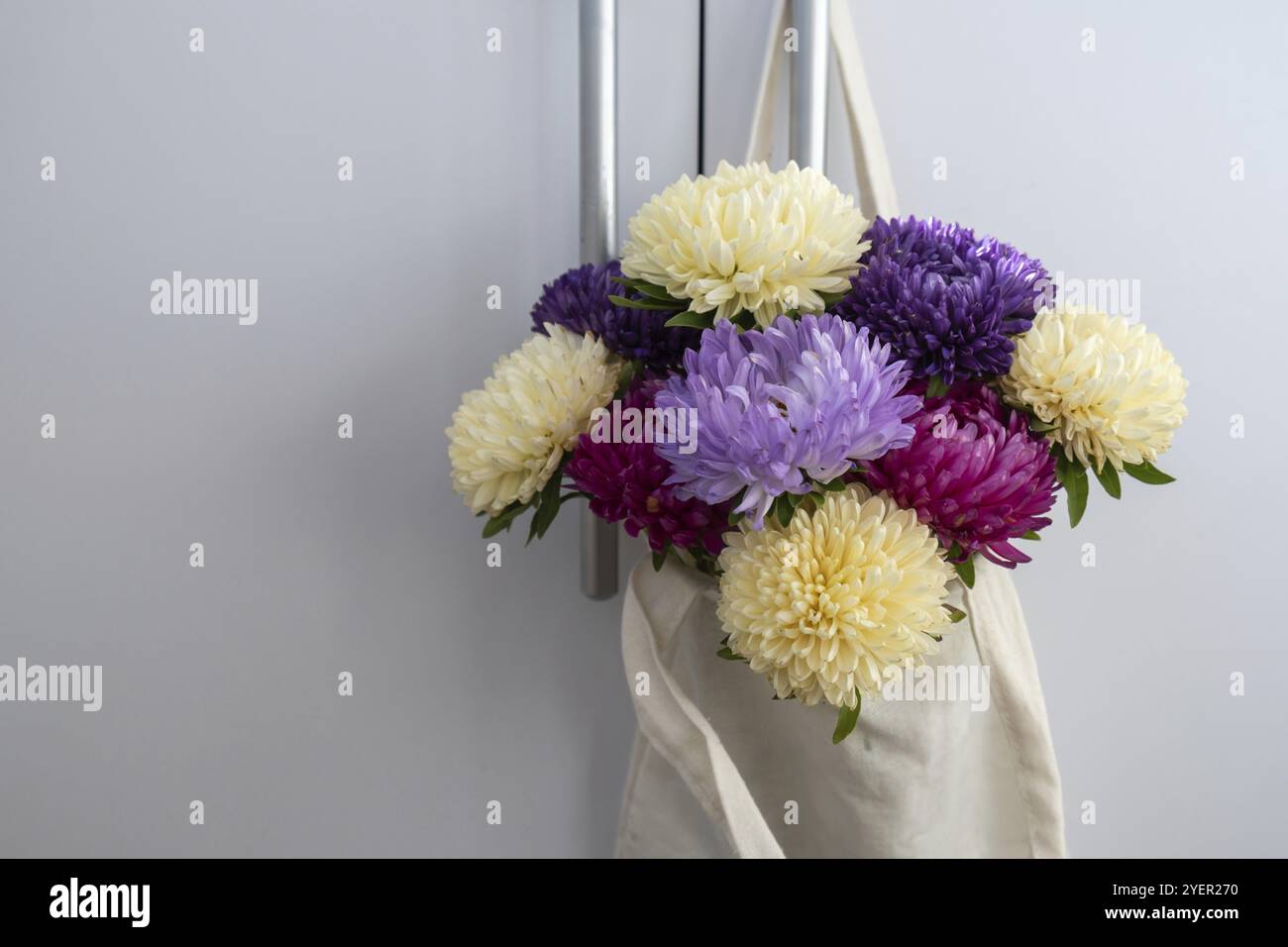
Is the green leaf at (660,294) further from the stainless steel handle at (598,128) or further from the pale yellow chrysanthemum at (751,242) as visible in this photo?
the stainless steel handle at (598,128)

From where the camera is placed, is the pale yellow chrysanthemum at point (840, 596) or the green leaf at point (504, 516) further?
the green leaf at point (504, 516)

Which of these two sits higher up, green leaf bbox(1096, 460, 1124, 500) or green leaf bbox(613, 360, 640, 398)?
green leaf bbox(613, 360, 640, 398)

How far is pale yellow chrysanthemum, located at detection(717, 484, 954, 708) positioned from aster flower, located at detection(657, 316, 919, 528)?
2 cm

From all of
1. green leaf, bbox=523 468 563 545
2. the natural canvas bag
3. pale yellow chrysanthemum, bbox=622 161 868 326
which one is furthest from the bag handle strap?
green leaf, bbox=523 468 563 545

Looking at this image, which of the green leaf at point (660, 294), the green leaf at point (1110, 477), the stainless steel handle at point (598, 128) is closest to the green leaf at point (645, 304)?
the green leaf at point (660, 294)

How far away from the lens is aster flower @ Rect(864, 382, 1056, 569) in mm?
371

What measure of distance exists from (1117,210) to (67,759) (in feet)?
2.53

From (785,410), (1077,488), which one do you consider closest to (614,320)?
(785,410)

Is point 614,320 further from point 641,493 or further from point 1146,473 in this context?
point 1146,473

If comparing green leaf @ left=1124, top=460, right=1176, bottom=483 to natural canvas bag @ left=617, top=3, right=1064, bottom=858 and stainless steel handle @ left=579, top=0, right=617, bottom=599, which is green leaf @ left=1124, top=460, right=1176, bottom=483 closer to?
natural canvas bag @ left=617, top=3, right=1064, bottom=858

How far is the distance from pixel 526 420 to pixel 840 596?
169mm

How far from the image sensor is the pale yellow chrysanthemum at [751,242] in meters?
0.39

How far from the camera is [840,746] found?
47 centimetres
